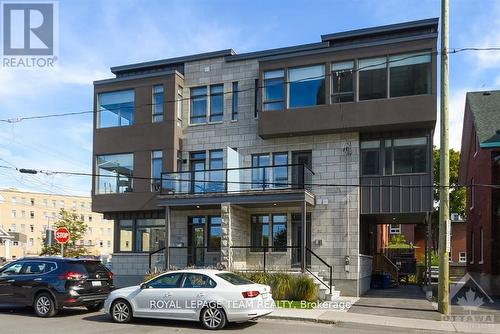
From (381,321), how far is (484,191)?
13278 mm

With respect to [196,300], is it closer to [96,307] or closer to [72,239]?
[96,307]

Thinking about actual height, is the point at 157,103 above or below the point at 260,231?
above

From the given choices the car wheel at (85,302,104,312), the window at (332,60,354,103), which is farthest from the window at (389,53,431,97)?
the car wheel at (85,302,104,312)

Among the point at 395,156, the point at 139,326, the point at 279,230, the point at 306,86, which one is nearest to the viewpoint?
the point at 139,326

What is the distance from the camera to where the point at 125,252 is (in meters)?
24.3

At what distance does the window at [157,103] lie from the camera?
2366 centimetres

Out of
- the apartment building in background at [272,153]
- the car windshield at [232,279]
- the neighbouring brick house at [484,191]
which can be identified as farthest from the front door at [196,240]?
the neighbouring brick house at [484,191]

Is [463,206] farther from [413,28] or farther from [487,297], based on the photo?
[413,28]

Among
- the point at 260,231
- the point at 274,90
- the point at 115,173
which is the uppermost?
the point at 274,90

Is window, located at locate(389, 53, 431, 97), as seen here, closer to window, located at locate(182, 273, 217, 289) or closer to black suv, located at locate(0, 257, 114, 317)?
window, located at locate(182, 273, 217, 289)

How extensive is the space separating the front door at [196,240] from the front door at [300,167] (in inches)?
192

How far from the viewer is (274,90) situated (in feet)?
71.5

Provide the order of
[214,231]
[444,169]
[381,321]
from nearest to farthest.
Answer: [381,321] < [444,169] < [214,231]

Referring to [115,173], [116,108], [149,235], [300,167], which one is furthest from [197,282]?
[116,108]
